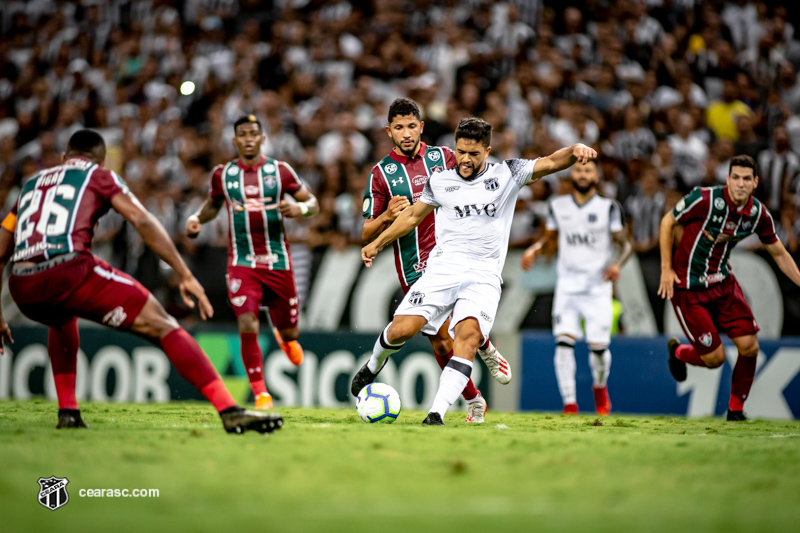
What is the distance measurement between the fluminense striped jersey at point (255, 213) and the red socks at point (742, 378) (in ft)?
15.9

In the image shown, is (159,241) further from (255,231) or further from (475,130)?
(255,231)

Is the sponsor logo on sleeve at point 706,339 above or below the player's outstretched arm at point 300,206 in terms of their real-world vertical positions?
below

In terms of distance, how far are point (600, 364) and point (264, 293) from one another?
4001 mm

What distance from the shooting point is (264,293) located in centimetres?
954

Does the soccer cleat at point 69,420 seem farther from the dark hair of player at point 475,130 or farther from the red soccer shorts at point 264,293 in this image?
the dark hair of player at point 475,130

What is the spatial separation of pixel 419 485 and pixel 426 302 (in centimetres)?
309

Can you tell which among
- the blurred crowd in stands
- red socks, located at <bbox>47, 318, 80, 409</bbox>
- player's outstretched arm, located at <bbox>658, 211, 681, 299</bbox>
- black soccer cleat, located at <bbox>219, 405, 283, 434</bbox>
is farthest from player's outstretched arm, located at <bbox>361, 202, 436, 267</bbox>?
the blurred crowd in stands

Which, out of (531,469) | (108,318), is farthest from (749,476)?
(108,318)

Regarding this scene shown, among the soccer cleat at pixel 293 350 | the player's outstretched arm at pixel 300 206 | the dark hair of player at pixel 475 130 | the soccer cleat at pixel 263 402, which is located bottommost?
the soccer cleat at pixel 263 402

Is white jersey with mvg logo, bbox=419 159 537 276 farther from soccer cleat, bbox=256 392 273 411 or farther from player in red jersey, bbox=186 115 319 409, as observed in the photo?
soccer cleat, bbox=256 392 273 411

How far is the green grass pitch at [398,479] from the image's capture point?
349 cm

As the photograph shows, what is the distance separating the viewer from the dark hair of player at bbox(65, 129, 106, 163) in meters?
6.12

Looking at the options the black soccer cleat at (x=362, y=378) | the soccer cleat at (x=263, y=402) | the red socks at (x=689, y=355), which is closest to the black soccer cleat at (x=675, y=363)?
the red socks at (x=689, y=355)

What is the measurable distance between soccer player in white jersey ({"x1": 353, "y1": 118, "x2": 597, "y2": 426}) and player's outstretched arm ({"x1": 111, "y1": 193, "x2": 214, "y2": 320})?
2.00m
